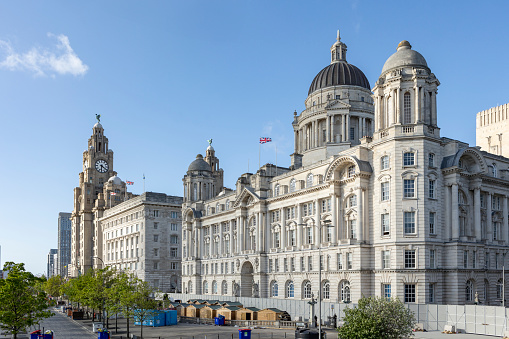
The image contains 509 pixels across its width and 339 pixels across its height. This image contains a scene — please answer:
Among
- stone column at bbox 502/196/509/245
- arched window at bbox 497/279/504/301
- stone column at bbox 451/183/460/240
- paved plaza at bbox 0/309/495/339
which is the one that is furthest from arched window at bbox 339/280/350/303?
stone column at bbox 502/196/509/245

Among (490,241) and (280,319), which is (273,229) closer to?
(280,319)

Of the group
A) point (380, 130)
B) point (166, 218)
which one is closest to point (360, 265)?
point (380, 130)

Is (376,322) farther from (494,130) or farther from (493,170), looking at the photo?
(494,130)

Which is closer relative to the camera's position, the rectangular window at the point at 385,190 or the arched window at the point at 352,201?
the rectangular window at the point at 385,190

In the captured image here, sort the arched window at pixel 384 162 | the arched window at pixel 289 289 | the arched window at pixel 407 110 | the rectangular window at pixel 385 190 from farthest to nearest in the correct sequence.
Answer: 1. the arched window at pixel 289 289
2. the arched window at pixel 407 110
3. the arched window at pixel 384 162
4. the rectangular window at pixel 385 190

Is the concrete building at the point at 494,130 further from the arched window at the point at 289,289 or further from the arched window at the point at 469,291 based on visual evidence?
the arched window at the point at 289,289

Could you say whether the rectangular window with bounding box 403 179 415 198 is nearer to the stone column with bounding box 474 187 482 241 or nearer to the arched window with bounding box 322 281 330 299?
the stone column with bounding box 474 187 482 241

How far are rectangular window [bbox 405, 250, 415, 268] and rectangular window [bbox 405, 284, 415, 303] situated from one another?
97.1 inches

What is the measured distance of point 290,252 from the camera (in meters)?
90.3

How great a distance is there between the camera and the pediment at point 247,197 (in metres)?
99.9

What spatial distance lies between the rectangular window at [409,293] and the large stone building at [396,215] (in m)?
0.12

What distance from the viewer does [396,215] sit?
69438 millimetres

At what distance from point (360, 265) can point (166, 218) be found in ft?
252

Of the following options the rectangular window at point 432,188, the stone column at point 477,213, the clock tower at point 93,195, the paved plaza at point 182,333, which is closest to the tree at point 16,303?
the paved plaza at point 182,333
